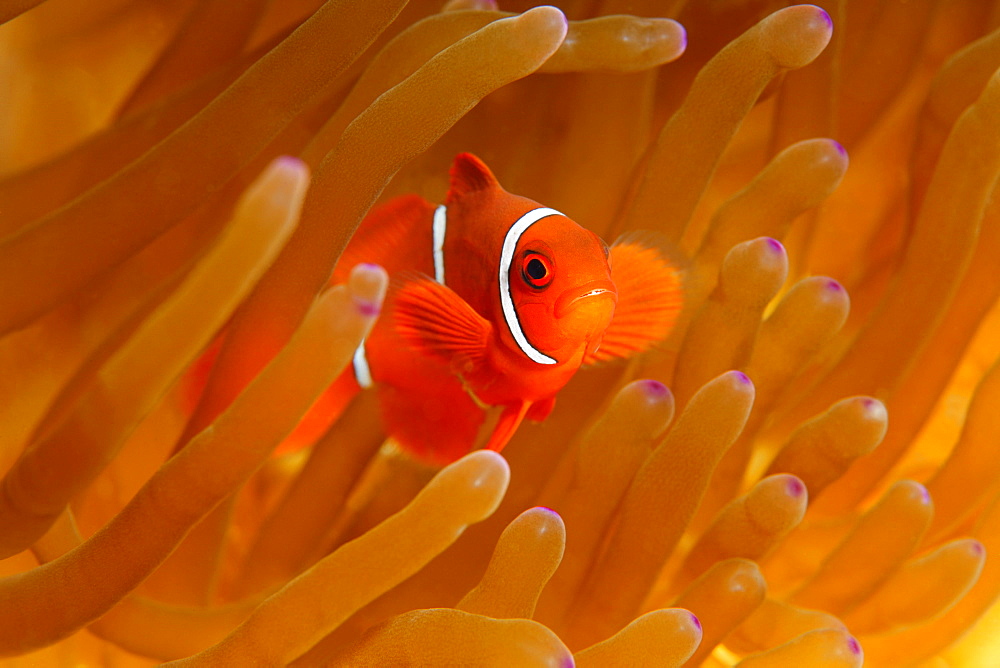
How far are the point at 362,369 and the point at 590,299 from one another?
28 centimetres

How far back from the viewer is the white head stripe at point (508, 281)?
0.76 metres

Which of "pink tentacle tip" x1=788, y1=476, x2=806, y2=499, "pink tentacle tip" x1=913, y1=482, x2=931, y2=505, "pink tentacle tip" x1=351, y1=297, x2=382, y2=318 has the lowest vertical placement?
"pink tentacle tip" x1=913, y1=482, x2=931, y2=505

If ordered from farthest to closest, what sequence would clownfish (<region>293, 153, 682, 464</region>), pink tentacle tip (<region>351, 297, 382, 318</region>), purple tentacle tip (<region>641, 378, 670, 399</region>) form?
purple tentacle tip (<region>641, 378, 670, 399</region>)
clownfish (<region>293, 153, 682, 464</region>)
pink tentacle tip (<region>351, 297, 382, 318</region>)

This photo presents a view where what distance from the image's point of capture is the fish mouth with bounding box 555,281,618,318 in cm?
69

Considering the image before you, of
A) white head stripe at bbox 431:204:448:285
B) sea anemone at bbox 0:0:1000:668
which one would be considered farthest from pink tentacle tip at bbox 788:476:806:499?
white head stripe at bbox 431:204:448:285

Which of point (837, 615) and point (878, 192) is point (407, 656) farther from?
point (878, 192)

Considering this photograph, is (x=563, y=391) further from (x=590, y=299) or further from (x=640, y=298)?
(x=590, y=299)

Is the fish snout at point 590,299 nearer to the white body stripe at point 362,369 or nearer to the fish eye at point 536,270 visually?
the fish eye at point 536,270

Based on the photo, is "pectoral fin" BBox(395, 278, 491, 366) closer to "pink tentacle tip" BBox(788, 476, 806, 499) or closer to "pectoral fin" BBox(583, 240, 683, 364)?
"pectoral fin" BBox(583, 240, 683, 364)

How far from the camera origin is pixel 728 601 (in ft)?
2.63

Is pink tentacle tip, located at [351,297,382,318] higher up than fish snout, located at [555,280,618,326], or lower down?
higher up

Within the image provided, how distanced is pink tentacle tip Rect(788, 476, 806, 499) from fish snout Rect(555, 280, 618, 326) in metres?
0.24

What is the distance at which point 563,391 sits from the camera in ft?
3.36

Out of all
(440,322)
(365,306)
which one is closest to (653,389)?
(440,322)
